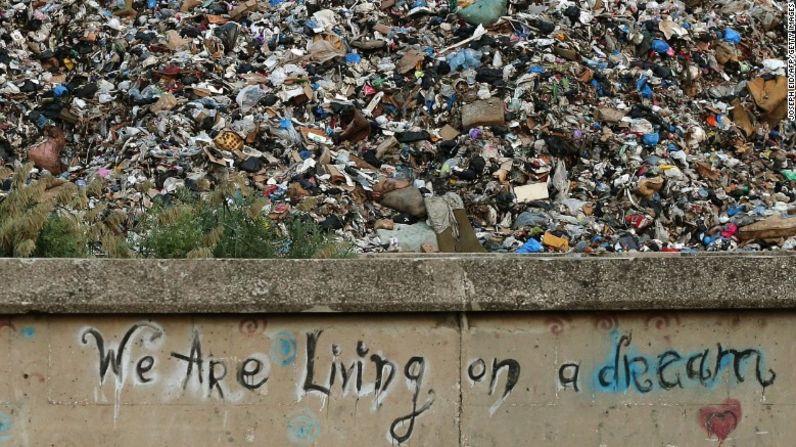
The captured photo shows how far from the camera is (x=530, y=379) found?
446 centimetres

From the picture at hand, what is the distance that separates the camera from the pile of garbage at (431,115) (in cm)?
988

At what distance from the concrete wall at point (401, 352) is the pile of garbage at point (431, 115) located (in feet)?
16.1

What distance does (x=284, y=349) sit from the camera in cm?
437

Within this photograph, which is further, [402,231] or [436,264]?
[402,231]

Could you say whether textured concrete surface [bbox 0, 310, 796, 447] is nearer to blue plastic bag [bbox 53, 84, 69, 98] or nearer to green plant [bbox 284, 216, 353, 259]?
green plant [bbox 284, 216, 353, 259]

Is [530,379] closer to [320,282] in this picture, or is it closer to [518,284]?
[518,284]

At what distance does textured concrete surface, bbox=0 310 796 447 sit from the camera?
4.30 metres

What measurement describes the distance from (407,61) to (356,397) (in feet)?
23.3

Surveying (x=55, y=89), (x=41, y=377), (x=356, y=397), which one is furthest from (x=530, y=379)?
(x=55, y=89)

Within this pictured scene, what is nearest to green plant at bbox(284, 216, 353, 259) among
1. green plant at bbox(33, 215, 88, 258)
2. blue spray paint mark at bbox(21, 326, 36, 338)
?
green plant at bbox(33, 215, 88, 258)

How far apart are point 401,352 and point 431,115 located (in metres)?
6.56

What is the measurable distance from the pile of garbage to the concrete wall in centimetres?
492

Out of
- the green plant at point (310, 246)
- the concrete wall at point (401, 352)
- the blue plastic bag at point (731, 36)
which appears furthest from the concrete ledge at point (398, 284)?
the blue plastic bag at point (731, 36)

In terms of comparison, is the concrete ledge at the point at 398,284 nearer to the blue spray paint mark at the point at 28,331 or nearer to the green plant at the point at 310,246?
the blue spray paint mark at the point at 28,331
